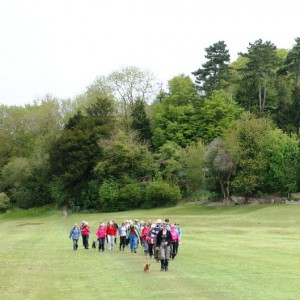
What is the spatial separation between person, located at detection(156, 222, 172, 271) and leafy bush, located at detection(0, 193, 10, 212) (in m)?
66.8

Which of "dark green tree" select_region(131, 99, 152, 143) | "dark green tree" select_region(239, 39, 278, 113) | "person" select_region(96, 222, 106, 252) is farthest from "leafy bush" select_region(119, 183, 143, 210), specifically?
"person" select_region(96, 222, 106, 252)

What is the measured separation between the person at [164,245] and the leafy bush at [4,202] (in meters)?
66.8

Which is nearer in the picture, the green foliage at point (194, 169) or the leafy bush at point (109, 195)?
the green foliage at point (194, 169)

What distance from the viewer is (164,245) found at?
22.5 m

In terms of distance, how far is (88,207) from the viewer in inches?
3351

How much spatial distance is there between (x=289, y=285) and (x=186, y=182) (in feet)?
205

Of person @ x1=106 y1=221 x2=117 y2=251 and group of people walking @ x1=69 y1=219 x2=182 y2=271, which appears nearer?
group of people walking @ x1=69 y1=219 x2=182 y2=271

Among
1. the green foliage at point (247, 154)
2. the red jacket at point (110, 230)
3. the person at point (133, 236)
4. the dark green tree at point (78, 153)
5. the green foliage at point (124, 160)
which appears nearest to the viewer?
the person at point (133, 236)

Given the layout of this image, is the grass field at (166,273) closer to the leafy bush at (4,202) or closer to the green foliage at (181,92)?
the leafy bush at (4,202)

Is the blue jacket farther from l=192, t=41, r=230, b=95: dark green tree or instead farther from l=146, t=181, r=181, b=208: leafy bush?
l=192, t=41, r=230, b=95: dark green tree

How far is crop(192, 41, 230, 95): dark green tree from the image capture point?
95.5 meters

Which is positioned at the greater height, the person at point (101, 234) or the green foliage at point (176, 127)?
the green foliage at point (176, 127)

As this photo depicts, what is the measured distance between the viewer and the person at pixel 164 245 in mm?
22312

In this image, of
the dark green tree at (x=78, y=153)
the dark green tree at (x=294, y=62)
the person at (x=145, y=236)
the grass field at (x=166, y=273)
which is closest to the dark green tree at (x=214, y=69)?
the dark green tree at (x=294, y=62)
